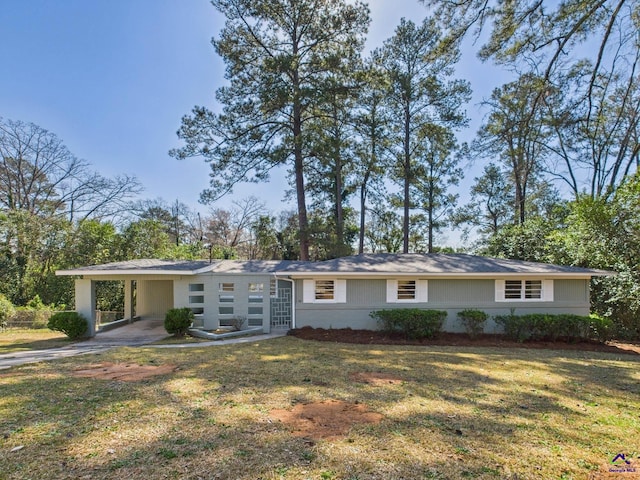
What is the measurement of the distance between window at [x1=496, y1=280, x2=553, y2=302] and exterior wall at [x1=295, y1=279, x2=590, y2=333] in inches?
5.7

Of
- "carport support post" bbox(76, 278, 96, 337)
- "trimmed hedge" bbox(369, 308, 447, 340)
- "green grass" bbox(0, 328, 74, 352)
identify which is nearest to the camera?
"green grass" bbox(0, 328, 74, 352)

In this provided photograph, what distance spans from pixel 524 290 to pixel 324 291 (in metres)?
7.03

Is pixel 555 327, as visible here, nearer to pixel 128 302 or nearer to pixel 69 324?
pixel 69 324

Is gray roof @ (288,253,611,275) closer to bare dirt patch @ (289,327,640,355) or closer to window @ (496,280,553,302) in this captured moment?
window @ (496,280,553,302)

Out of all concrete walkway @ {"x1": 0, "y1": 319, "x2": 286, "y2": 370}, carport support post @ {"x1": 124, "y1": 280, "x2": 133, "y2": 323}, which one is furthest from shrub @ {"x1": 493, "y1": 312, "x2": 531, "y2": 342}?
carport support post @ {"x1": 124, "y1": 280, "x2": 133, "y2": 323}

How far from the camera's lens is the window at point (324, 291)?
12.0m

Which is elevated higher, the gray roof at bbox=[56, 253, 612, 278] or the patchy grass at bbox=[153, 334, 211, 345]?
the gray roof at bbox=[56, 253, 612, 278]

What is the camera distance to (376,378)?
6.43m

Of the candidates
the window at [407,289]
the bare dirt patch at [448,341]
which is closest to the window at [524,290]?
the bare dirt patch at [448,341]

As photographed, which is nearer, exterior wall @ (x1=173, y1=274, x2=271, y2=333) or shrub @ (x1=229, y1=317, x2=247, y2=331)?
exterior wall @ (x1=173, y1=274, x2=271, y2=333)

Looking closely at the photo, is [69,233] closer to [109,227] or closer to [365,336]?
[109,227]

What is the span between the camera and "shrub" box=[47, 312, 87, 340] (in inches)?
437

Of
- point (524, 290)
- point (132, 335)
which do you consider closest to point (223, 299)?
point (132, 335)

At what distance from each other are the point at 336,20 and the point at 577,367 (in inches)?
682
